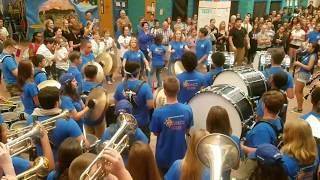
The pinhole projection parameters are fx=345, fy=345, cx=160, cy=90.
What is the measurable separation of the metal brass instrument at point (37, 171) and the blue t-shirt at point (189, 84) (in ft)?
9.00

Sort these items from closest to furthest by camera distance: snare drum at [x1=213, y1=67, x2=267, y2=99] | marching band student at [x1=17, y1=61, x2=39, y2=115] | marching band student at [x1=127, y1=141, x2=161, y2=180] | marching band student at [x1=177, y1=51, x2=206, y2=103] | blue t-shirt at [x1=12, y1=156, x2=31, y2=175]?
marching band student at [x1=127, y1=141, x2=161, y2=180]
blue t-shirt at [x1=12, y1=156, x2=31, y2=175]
marching band student at [x1=17, y1=61, x2=39, y2=115]
marching band student at [x1=177, y1=51, x2=206, y2=103]
snare drum at [x1=213, y1=67, x2=267, y2=99]

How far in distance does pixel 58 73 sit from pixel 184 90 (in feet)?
10.5

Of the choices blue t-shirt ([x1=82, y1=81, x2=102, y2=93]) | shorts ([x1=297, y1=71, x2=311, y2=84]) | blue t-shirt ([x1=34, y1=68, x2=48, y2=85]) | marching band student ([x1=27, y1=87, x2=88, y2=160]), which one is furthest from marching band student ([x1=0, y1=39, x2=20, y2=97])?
shorts ([x1=297, y1=71, x2=311, y2=84])

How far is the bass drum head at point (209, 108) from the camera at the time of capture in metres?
4.50

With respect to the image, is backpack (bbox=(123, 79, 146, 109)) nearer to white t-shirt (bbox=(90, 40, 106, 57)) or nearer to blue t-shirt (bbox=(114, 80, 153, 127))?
blue t-shirt (bbox=(114, 80, 153, 127))

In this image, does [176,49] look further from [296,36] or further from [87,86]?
[296,36]

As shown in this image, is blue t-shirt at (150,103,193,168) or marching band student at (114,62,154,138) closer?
blue t-shirt at (150,103,193,168)

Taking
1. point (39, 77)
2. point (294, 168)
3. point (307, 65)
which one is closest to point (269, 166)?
point (294, 168)

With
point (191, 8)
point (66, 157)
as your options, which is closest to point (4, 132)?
point (66, 157)

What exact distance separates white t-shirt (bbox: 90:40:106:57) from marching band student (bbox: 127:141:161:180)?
592 cm

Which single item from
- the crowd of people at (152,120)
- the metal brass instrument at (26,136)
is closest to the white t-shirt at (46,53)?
the crowd of people at (152,120)

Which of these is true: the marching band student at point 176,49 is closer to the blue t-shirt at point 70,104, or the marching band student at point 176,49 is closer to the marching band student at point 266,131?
the blue t-shirt at point 70,104

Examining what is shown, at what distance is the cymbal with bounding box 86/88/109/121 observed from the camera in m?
4.34

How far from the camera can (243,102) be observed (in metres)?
4.64
